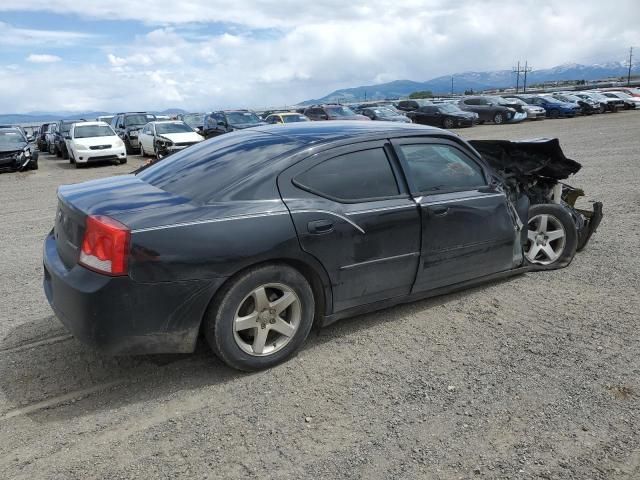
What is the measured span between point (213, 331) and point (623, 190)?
333 inches

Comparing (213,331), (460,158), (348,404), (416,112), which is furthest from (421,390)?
(416,112)

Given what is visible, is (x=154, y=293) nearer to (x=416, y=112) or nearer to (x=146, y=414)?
(x=146, y=414)

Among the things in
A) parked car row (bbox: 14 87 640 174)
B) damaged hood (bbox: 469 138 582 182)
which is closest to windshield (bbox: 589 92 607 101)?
parked car row (bbox: 14 87 640 174)

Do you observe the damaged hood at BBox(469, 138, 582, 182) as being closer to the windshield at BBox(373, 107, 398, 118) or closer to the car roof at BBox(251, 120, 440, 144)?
the car roof at BBox(251, 120, 440, 144)

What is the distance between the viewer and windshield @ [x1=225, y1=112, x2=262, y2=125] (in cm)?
2265

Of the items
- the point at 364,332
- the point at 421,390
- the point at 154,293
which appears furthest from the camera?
the point at 364,332

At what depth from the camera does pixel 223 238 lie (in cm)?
308

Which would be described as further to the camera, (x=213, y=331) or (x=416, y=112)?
(x=416, y=112)

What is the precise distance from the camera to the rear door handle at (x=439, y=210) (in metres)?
3.93

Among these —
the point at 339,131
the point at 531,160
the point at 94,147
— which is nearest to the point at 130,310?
the point at 339,131

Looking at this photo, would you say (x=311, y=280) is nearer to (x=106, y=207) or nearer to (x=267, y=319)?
(x=267, y=319)

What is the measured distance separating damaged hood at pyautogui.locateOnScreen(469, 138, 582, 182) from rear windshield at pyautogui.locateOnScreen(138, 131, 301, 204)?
2.60m

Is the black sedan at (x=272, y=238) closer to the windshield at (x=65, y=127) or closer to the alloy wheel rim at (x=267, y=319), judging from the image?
the alloy wheel rim at (x=267, y=319)

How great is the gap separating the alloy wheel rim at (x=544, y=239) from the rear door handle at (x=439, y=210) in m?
1.55
